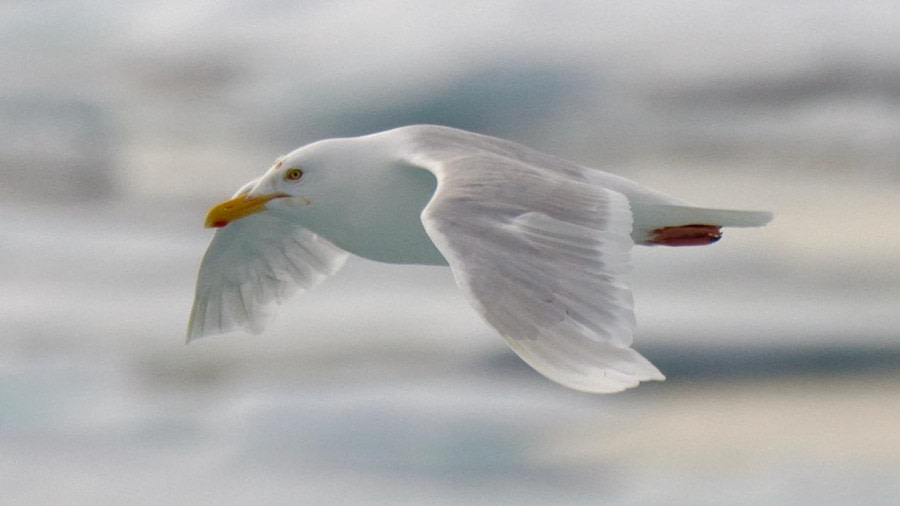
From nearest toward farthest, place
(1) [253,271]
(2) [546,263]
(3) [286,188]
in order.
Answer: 1. (2) [546,263]
2. (3) [286,188]
3. (1) [253,271]

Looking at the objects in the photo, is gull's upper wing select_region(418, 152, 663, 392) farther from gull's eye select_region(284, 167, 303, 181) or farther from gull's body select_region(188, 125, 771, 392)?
gull's eye select_region(284, 167, 303, 181)

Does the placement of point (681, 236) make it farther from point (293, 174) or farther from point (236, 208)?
point (236, 208)

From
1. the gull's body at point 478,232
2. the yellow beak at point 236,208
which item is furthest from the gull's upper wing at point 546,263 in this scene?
the yellow beak at point 236,208

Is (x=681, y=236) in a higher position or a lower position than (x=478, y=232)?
higher

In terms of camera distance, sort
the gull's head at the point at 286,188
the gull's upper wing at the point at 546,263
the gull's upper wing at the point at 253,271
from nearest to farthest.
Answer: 1. the gull's upper wing at the point at 546,263
2. the gull's head at the point at 286,188
3. the gull's upper wing at the point at 253,271

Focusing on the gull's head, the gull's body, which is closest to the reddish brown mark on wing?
the gull's body

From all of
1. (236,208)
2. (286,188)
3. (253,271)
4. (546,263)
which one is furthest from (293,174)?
(546,263)

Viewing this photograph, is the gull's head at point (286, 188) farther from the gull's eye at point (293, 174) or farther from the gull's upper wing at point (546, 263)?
the gull's upper wing at point (546, 263)

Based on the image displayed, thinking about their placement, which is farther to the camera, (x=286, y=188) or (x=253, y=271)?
(x=253, y=271)
